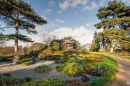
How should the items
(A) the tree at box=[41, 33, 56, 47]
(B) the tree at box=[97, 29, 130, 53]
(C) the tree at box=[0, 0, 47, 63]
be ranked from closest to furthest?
(C) the tree at box=[0, 0, 47, 63] < (B) the tree at box=[97, 29, 130, 53] < (A) the tree at box=[41, 33, 56, 47]

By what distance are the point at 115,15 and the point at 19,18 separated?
26.6m

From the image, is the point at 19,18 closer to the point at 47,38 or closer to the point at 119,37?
the point at 119,37

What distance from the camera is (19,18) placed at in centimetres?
1706

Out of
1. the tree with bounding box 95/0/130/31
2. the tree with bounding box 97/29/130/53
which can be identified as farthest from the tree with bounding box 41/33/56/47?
the tree with bounding box 97/29/130/53

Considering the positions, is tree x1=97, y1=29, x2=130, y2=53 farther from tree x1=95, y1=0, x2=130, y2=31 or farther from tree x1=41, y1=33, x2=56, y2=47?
tree x1=41, y1=33, x2=56, y2=47

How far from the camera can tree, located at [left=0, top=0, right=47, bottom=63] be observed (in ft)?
49.0

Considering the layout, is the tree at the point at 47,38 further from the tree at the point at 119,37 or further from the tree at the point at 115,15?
the tree at the point at 119,37

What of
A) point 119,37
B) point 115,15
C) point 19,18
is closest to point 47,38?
point 115,15

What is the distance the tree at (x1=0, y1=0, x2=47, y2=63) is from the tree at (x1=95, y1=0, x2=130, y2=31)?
69.1 feet

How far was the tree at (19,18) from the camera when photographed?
1494 centimetres

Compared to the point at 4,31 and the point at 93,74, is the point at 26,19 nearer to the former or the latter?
the point at 4,31

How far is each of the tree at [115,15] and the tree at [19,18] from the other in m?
21.0

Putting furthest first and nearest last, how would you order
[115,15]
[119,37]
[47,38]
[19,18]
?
[47,38] < [115,15] < [119,37] < [19,18]

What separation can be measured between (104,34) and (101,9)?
26.6 feet
